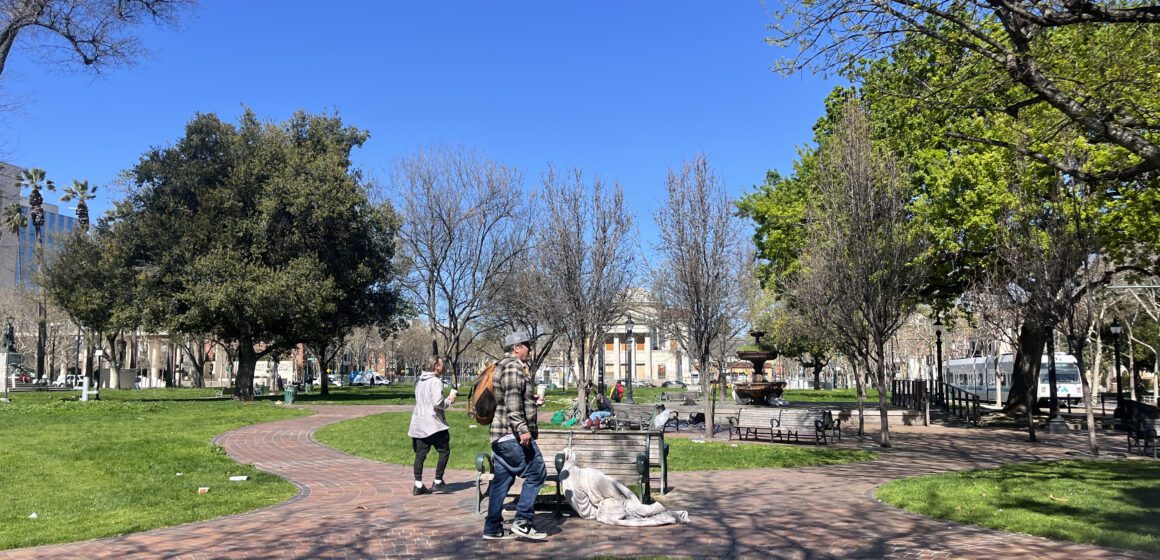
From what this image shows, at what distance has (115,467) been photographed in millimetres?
11203

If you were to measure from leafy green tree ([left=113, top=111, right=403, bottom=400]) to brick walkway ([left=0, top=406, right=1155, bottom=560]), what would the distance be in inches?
842

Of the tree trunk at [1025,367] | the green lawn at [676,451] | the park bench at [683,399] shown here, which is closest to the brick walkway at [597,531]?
the green lawn at [676,451]

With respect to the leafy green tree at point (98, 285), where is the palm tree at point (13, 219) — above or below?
above

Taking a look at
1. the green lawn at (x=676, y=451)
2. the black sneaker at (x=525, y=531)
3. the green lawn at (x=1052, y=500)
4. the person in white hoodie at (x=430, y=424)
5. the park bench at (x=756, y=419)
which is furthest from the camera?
the park bench at (x=756, y=419)

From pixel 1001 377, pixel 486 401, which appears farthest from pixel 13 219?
pixel 1001 377

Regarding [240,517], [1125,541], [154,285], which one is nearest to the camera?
[1125,541]

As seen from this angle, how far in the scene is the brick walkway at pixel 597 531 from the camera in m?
6.37

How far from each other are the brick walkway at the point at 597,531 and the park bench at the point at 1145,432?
6.17 meters

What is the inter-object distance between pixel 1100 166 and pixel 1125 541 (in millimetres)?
12682

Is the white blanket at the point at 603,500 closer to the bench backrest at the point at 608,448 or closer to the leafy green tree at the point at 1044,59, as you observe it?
the bench backrest at the point at 608,448

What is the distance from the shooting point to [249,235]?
32.0 meters

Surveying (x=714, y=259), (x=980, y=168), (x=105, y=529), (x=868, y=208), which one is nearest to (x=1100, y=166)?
(x=980, y=168)

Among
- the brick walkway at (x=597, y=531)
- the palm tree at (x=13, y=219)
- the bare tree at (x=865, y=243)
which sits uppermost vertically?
the palm tree at (x=13, y=219)

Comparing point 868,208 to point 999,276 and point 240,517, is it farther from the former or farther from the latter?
point 240,517
